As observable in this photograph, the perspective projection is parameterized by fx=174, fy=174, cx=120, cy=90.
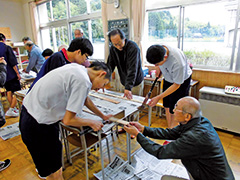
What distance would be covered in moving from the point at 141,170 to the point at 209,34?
2460mm

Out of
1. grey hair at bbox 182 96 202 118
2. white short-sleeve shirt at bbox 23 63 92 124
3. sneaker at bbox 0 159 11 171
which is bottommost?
sneaker at bbox 0 159 11 171

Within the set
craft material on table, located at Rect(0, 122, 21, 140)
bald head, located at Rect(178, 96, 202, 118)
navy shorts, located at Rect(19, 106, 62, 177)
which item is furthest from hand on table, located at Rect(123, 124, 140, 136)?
craft material on table, located at Rect(0, 122, 21, 140)

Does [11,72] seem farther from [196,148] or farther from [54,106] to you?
[196,148]

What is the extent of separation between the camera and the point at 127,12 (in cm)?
358

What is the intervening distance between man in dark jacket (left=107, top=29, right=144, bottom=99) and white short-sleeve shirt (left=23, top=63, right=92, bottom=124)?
3.44ft

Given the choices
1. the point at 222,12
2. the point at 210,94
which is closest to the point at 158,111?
the point at 210,94

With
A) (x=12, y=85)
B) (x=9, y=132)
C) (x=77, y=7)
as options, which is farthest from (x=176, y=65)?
(x=77, y=7)

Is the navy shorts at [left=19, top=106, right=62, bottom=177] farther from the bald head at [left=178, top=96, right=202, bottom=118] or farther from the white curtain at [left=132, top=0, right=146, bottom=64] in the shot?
the white curtain at [left=132, top=0, right=146, bottom=64]

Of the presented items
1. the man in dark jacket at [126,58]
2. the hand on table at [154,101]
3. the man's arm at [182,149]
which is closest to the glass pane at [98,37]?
the man in dark jacket at [126,58]

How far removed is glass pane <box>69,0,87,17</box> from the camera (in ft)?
15.6

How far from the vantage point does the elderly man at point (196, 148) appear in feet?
3.35

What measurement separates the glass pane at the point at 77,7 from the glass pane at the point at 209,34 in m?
2.84

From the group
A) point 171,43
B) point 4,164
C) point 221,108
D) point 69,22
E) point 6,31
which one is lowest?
point 4,164

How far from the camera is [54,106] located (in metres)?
1.09
